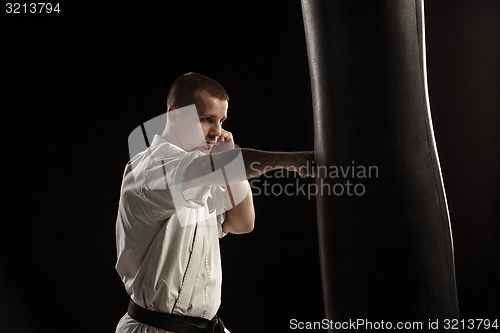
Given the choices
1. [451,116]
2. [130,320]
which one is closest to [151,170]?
[130,320]

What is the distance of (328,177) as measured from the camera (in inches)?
36.2

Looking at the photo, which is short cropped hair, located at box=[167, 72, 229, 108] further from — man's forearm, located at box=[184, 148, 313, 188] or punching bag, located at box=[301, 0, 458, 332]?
punching bag, located at box=[301, 0, 458, 332]

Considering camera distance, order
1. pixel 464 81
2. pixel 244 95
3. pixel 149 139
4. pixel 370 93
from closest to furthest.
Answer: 1. pixel 370 93
2. pixel 149 139
3. pixel 464 81
4. pixel 244 95

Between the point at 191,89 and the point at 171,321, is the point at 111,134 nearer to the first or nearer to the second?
the point at 191,89

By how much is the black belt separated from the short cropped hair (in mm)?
408

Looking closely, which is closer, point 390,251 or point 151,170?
point 390,251

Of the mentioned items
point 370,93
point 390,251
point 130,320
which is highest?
point 370,93

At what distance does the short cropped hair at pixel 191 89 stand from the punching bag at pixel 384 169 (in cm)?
42

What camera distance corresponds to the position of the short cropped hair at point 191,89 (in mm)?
1283

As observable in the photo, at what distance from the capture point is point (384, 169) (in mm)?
870

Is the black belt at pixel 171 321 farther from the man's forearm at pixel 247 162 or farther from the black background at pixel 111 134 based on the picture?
the black background at pixel 111 134

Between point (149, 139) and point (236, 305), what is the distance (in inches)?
36.7

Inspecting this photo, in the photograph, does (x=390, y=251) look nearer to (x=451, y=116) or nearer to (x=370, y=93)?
(x=370, y=93)

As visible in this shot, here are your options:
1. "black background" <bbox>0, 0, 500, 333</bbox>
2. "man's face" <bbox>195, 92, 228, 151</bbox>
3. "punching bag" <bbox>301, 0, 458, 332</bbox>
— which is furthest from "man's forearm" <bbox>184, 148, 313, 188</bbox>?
"black background" <bbox>0, 0, 500, 333</bbox>
